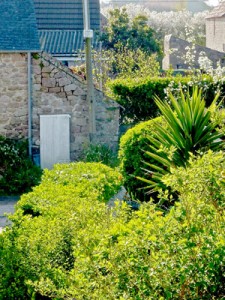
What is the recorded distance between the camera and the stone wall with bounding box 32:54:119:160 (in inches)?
592

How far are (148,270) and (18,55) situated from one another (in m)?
11.1

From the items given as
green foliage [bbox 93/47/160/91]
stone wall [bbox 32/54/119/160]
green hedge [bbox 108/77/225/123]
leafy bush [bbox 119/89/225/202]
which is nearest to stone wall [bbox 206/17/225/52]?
green foliage [bbox 93/47/160/91]

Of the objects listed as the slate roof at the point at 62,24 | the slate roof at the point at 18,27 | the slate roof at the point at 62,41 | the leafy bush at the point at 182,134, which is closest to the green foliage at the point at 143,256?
the leafy bush at the point at 182,134

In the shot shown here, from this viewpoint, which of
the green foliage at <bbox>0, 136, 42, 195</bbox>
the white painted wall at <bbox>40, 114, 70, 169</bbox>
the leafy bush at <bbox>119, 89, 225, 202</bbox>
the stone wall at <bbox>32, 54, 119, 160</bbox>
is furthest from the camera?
the stone wall at <bbox>32, 54, 119, 160</bbox>

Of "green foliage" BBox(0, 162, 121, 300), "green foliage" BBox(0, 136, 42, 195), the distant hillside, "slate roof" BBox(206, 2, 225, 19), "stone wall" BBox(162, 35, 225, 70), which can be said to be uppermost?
the distant hillside

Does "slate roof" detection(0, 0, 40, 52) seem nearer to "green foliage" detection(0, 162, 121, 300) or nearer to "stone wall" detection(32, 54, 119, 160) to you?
"stone wall" detection(32, 54, 119, 160)

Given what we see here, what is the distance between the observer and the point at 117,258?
4746 mm

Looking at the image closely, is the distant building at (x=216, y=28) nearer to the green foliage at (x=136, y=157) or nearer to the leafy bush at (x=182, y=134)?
the green foliage at (x=136, y=157)

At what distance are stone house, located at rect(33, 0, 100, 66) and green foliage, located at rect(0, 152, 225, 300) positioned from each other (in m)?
17.8

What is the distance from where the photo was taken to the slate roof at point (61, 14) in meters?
26.5

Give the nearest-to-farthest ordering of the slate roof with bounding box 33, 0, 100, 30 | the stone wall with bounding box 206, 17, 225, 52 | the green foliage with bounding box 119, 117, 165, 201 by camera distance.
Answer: the green foliage with bounding box 119, 117, 165, 201 < the slate roof with bounding box 33, 0, 100, 30 < the stone wall with bounding box 206, 17, 225, 52

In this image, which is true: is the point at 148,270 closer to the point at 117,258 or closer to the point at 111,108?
the point at 117,258

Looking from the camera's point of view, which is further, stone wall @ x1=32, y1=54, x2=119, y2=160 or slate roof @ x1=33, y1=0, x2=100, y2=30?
slate roof @ x1=33, y1=0, x2=100, y2=30

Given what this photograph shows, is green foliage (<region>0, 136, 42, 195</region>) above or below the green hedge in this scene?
below
